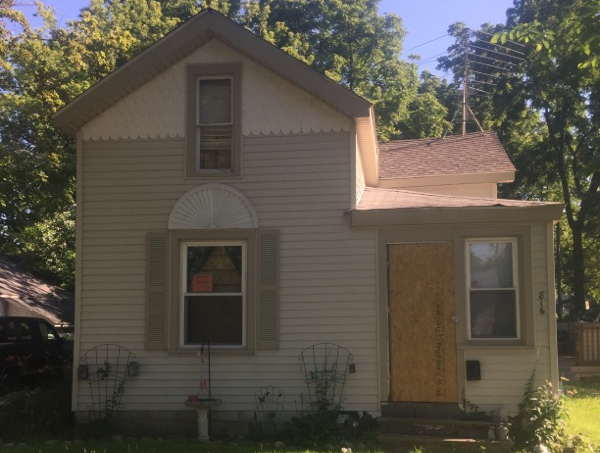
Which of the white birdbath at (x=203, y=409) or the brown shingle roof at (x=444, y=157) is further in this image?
the brown shingle roof at (x=444, y=157)

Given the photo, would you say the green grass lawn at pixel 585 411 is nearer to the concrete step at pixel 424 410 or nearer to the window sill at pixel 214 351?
the concrete step at pixel 424 410

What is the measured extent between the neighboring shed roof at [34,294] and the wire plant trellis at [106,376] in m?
12.5

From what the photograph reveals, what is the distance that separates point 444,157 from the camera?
15430 mm

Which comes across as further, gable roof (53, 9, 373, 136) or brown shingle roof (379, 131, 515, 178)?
brown shingle roof (379, 131, 515, 178)

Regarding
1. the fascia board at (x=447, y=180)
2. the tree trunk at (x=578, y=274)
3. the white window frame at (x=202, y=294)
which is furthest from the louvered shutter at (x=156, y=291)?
the tree trunk at (x=578, y=274)

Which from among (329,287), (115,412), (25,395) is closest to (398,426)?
(329,287)

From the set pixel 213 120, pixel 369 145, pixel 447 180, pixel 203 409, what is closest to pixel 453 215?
pixel 369 145

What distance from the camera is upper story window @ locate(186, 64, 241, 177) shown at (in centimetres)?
933

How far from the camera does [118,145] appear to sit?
9.45m

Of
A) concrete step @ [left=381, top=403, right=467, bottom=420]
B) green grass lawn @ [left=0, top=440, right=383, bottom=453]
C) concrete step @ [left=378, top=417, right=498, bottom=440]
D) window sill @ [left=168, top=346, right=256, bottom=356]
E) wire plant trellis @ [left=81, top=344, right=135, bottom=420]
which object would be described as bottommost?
green grass lawn @ [left=0, top=440, right=383, bottom=453]

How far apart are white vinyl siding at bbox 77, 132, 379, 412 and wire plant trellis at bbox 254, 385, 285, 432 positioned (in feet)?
0.27

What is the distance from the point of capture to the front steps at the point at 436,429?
26.0 feet

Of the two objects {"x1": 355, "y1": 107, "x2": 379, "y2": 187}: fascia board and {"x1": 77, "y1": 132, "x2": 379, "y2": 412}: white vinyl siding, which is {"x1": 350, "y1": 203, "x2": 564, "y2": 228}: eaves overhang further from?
{"x1": 355, "y1": 107, "x2": 379, "y2": 187}: fascia board

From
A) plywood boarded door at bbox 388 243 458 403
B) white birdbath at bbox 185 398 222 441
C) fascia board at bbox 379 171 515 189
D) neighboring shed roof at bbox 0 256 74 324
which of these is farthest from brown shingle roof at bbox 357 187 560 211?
neighboring shed roof at bbox 0 256 74 324
